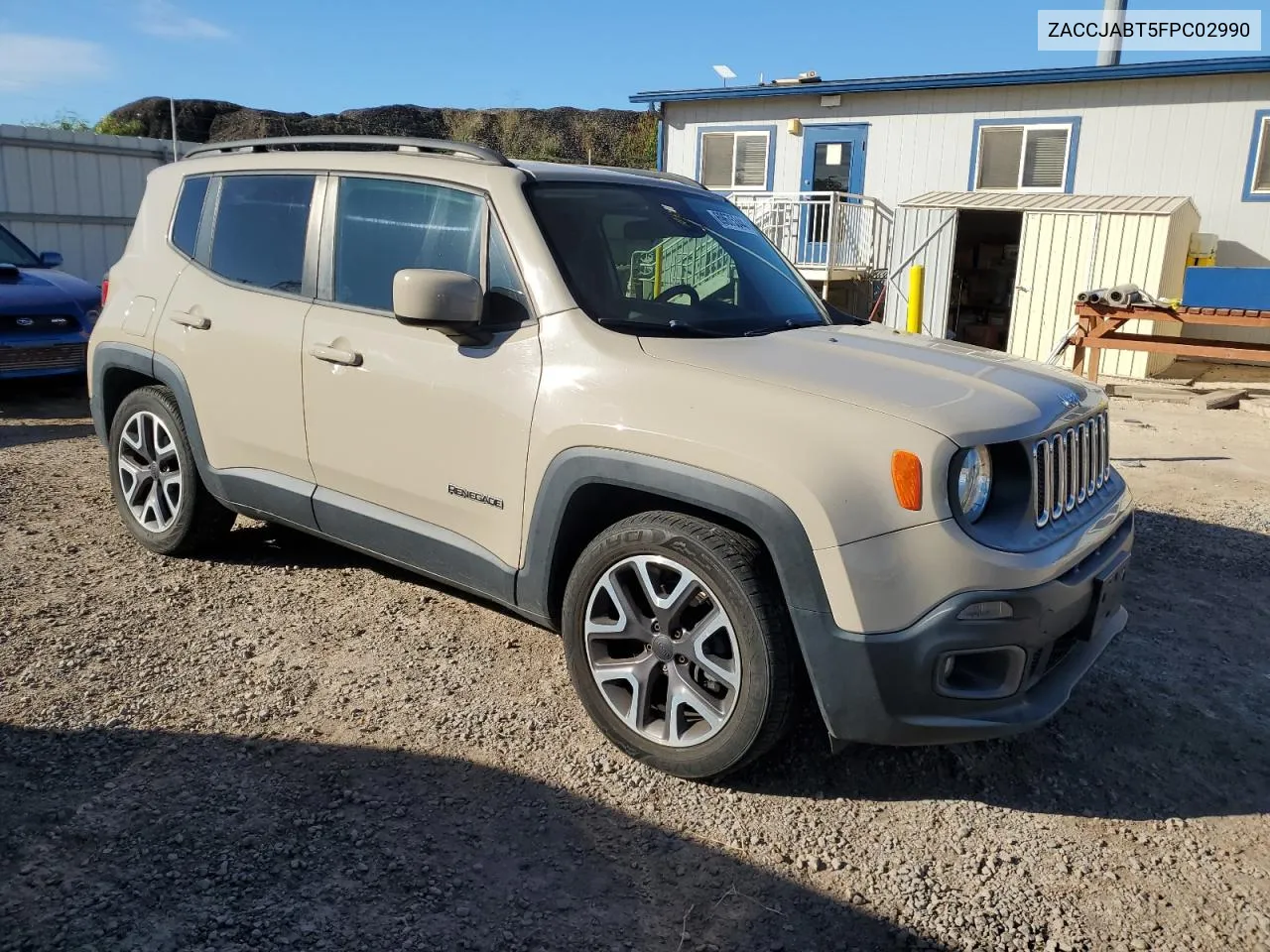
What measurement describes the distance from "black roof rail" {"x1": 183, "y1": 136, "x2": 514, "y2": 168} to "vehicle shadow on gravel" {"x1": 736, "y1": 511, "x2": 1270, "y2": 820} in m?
2.37

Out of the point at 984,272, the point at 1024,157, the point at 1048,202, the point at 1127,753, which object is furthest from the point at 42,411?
the point at 984,272

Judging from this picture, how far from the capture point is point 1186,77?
13602 millimetres

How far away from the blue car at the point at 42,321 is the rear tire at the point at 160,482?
4.21 metres

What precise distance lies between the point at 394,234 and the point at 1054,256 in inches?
475

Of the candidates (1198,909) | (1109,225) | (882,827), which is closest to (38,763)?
(882,827)

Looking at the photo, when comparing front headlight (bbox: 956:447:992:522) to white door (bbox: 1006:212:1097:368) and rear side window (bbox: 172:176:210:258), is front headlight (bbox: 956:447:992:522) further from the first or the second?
white door (bbox: 1006:212:1097:368)

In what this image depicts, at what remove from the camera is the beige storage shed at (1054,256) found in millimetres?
13031

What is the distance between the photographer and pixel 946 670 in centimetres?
271

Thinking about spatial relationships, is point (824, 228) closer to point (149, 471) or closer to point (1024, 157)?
point (1024, 157)

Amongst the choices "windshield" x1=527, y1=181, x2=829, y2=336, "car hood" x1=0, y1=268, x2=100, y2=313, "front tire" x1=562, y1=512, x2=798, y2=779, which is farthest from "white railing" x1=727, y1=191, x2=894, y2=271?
"front tire" x1=562, y1=512, x2=798, y2=779

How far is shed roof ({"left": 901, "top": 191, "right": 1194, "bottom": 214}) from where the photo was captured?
1328cm

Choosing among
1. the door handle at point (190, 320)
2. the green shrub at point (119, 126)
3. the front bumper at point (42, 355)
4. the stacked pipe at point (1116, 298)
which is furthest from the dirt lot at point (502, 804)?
the green shrub at point (119, 126)

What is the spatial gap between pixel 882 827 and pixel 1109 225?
1240 cm

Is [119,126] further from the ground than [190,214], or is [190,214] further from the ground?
[119,126]
